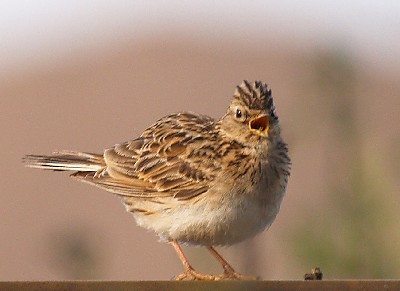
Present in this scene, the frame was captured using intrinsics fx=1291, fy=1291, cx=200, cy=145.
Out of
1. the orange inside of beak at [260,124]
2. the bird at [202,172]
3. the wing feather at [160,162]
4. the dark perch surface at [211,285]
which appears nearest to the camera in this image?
the dark perch surface at [211,285]

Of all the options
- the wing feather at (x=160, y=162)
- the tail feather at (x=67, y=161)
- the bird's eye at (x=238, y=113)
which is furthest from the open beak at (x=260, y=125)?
the tail feather at (x=67, y=161)

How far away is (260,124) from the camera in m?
Answer: 8.92

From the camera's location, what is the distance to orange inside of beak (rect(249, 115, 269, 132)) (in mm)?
8844

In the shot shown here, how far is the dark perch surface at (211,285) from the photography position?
5.29 meters

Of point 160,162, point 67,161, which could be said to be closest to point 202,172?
point 160,162

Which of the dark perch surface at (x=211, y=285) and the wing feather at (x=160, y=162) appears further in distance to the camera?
the wing feather at (x=160, y=162)

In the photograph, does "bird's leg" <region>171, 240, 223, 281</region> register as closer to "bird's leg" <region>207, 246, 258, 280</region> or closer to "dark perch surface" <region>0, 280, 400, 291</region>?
"bird's leg" <region>207, 246, 258, 280</region>

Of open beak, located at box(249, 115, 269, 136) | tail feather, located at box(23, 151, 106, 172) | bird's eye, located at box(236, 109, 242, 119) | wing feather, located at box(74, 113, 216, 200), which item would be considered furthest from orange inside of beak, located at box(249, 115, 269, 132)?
tail feather, located at box(23, 151, 106, 172)

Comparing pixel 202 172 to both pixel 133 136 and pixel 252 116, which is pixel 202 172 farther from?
pixel 133 136

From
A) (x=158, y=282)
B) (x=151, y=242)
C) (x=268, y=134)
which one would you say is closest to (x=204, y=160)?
(x=268, y=134)

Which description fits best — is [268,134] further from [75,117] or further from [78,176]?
[75,117]

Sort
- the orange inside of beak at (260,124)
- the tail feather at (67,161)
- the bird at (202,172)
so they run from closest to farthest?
the bird at (202,172), the orange inside of beak at (260,124), the tail feather at (67,161)

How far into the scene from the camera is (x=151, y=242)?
26.3 m

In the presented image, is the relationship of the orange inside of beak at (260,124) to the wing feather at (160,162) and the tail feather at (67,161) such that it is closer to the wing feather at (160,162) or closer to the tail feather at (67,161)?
the wing feather at (160,162)
